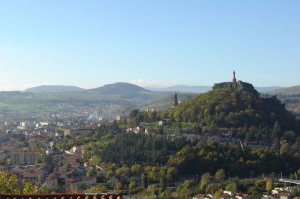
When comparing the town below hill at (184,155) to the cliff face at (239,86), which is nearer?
the town below hill at (184,155)

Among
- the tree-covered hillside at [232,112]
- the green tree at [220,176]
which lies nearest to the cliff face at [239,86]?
the tree-covered hillside at [232,112]

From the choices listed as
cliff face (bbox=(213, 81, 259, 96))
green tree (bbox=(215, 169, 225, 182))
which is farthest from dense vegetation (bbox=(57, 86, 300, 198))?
cliff face (bbox=(213, 81, 259, 96))

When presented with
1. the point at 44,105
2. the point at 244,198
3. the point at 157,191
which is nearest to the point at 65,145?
the point at 157,191

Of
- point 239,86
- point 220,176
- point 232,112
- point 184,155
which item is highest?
point 239,86

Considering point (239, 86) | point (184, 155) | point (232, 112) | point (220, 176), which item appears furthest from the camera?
point (239, 86)

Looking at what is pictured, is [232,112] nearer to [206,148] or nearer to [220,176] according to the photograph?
[206,148]

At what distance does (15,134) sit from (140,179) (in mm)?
50828

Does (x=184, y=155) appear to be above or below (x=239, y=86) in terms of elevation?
below

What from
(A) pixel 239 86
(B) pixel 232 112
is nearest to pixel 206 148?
(B) pixel 232 112

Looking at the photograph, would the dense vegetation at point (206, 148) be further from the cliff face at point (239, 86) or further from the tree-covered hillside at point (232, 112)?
the cliff face at point (239, 86)

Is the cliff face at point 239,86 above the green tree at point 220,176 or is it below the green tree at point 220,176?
above

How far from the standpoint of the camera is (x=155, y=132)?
6169cm

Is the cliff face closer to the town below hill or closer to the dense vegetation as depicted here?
the town below hill

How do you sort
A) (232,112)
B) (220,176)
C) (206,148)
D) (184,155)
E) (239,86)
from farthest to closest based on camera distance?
(239,86), (232,112), (206,148), (184,155), (220,176)
